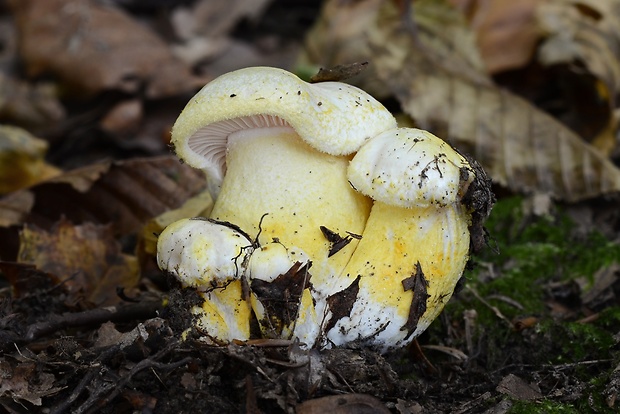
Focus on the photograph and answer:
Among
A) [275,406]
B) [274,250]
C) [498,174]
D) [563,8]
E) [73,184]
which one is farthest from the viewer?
[563,8]

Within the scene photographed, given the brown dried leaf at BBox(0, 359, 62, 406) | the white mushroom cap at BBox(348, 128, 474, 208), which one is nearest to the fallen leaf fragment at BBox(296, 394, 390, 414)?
the white mushroom cap at BBox(348, 128, 474, 208)

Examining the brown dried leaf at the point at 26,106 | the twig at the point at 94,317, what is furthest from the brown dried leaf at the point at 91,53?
the twig at the point at 94,317

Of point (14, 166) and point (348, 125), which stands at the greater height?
point (348, 125)

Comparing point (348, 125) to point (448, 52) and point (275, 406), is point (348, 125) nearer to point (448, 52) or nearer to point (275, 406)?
point (275, 406)

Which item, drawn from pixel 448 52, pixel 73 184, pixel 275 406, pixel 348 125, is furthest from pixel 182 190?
pixel 448 52

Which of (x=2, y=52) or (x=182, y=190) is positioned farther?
(x=2, y=52)

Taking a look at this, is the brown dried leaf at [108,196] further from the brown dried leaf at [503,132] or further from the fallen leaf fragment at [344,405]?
the fallen leaf fragment at [344,405]

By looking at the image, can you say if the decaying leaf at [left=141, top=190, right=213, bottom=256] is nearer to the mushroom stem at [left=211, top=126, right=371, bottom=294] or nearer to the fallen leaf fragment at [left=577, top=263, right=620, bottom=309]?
the mushroom stem at [left=211, top=126, right=371, bottom=294]
